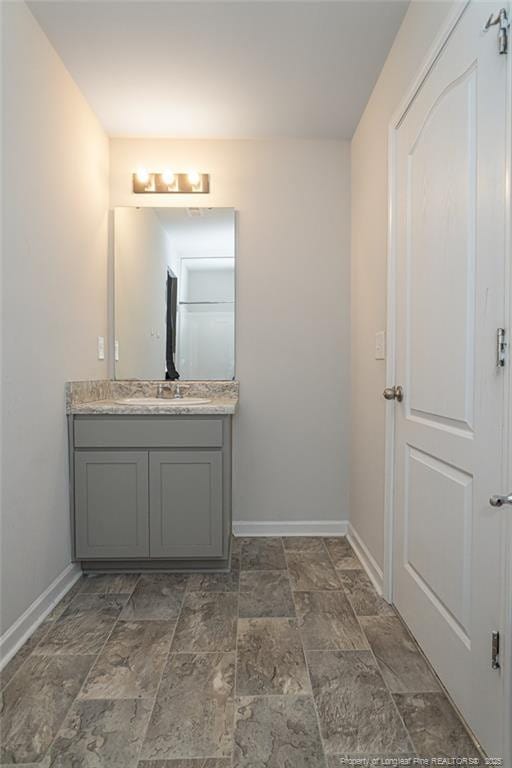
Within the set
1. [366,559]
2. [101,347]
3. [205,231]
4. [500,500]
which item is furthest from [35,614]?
[205,231]

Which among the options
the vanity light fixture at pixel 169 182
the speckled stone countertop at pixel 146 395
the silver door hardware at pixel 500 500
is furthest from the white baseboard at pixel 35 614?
the vanity light fixture at pixel 169 182

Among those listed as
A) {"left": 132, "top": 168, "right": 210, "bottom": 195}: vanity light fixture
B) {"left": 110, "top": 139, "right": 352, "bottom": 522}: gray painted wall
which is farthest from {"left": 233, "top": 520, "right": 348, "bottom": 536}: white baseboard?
{"left": 132, "top": 168, "right": 210, "bottom": 195}: vanity light fixture

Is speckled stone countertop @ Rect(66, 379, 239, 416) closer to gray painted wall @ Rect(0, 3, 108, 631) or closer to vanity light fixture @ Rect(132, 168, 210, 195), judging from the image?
gray painted wall @ Rect(0, 3, 108, 631)

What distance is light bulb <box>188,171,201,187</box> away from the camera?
2766 millimetres

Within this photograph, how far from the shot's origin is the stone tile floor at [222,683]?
48.0 inches

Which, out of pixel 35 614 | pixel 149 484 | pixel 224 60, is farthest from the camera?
pixel 149 484

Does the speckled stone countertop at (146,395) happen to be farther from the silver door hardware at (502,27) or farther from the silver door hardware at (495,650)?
the silver door hardware at (502,27)

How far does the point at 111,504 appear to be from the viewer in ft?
7.34

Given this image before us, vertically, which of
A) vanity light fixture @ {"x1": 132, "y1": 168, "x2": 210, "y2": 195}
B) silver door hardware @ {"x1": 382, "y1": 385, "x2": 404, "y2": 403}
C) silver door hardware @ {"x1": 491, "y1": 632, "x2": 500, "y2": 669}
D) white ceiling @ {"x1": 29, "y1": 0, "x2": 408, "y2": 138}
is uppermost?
white ceiling @ {"x1": 29, "y1": 0, "x2": 408, "y2": 138}

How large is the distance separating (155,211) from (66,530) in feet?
6.31

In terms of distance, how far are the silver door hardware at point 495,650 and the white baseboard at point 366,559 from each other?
926 mm

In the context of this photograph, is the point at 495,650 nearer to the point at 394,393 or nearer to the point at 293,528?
the point at 394,393

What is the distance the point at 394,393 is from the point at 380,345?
0.33 meters

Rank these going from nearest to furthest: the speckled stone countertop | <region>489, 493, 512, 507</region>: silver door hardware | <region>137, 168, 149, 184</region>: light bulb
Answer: <region>489, 493, 512, 507</region>: silver door hardware, the speckled stone countertop, <region>137, 168, 149, 184</region>: light bulb
